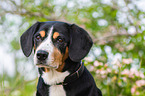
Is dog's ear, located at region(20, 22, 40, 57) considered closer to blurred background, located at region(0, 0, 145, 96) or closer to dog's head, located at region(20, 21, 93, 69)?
dog's head, located at region(20, 21, 93, 69)

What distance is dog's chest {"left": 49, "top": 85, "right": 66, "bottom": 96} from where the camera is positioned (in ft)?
8.80

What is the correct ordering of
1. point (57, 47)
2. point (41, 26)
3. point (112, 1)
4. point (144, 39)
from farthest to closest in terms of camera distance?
1. point (112, 1)
2. point (144, 39)
3. point (41, 26)
4. point (57, 47)

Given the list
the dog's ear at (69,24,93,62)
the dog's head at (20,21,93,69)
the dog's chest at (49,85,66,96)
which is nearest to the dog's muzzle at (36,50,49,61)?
the dog's head at (20,21,93,69)

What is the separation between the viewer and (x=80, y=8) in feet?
21.5

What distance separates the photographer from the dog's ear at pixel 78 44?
8.58ft

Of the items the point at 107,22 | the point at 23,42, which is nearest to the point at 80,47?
the point at 23,42

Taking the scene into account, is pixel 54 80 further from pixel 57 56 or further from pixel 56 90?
pixel 57 56

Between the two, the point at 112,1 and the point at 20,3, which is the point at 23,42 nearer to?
the point at 20,3

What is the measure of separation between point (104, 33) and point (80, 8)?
102cm

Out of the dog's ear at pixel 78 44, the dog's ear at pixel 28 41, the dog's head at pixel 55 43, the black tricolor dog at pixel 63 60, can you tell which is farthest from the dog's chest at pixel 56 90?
the dog's ear at pixel 28 41

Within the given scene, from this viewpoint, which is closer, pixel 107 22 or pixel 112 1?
pixel 112 1

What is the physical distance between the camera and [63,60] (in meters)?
2.69

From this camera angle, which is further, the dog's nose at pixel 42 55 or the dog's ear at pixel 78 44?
the dog's ear at pixel 78 44

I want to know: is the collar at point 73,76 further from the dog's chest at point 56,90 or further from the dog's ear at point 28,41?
the dog's ear at point 28,41
